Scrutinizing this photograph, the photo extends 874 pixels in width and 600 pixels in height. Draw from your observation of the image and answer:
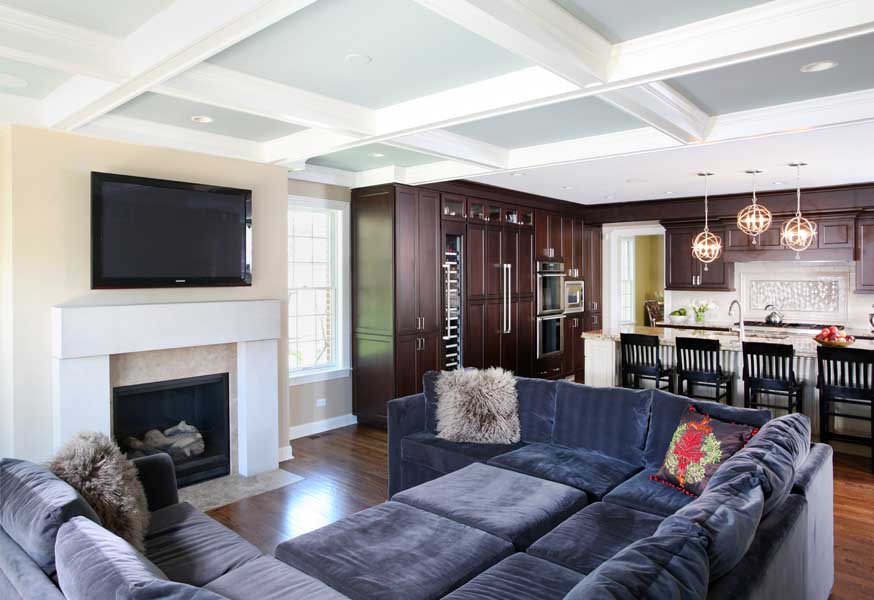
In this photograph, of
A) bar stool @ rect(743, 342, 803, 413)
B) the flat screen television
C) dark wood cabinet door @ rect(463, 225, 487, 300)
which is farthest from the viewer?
dark wood cabinet door @ rect(463, 225, 487, 300)

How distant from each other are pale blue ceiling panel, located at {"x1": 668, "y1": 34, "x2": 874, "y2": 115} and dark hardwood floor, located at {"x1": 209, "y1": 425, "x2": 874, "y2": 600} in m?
2.61

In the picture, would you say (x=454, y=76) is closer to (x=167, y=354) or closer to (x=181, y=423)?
(x=167, y=354)

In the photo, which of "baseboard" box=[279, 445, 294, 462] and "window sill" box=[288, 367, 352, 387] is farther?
"window sill" box=[288, 367, 352, 387]

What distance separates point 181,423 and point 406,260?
2490mm

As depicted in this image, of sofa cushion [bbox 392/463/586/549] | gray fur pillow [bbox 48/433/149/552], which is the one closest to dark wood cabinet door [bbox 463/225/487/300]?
sofa cushion [bbox 392/463/586/549]

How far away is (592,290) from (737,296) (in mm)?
1967

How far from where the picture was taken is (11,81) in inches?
126

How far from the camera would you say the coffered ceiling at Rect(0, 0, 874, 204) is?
7.63 ft

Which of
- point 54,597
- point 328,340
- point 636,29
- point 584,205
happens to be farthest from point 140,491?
point 584,205

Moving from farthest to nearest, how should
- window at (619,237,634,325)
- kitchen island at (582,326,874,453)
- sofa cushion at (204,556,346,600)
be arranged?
window at (619,237,634,325) → kitchen island at (582,326,874,453) → sofa cushion at (204,556,346,600)

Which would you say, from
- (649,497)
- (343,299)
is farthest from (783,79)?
(343,299)

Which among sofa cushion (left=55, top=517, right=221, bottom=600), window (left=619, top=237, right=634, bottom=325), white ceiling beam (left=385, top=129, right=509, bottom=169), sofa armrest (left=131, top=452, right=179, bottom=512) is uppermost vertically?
white ceiling beam (left=385, top=129, right=509, bottom=169)

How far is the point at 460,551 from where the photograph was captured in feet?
7.66

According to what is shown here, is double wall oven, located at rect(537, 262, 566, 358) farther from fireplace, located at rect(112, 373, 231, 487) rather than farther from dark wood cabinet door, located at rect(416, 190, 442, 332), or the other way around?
fireplace, located at rect(112, 373, 231, 487)
